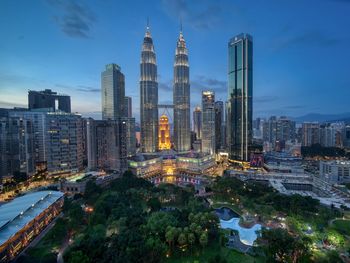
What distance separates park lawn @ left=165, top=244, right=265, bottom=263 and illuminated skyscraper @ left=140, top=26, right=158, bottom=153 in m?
47.8

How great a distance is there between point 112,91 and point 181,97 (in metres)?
22.2

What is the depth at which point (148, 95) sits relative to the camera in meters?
63.0

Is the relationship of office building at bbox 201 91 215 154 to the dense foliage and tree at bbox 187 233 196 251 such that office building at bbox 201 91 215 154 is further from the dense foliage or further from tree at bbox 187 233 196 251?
tree at bbox 187 233 196 251

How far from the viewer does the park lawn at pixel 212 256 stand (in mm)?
17562

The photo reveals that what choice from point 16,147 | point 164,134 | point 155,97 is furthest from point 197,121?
point 16,147

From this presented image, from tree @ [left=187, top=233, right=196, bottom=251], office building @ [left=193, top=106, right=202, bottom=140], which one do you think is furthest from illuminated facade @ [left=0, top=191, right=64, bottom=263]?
office building @ [left=193, top=106, right=202, bottom=140]

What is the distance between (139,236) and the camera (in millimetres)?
17141

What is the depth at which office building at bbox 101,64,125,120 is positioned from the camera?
217 feet

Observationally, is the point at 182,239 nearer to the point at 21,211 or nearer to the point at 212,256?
the point at 212,256

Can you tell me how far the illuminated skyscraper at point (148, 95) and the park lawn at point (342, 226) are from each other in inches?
1949

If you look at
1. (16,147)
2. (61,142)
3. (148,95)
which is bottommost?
(16,147)

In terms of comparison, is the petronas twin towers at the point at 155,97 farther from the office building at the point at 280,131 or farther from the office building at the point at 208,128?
the office building at the point at 280,131

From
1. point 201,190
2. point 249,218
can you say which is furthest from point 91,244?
point 201,190

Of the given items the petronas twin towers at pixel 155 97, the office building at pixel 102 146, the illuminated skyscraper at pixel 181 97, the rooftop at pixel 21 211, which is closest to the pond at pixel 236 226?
the rooftop at pixel 21 211
